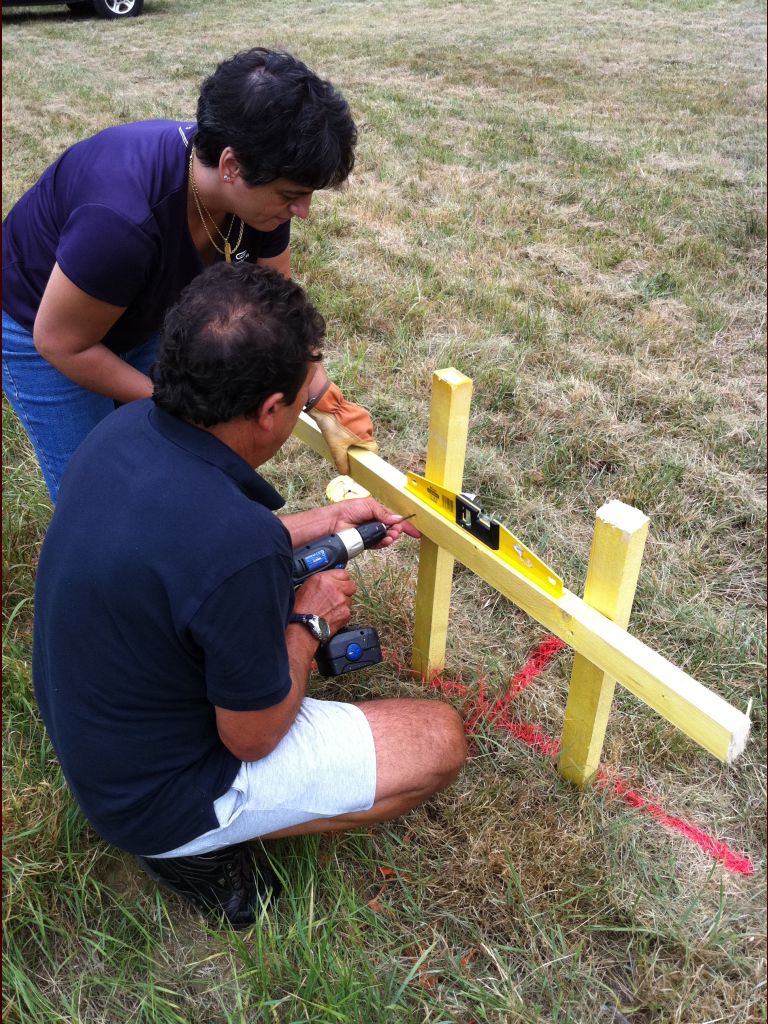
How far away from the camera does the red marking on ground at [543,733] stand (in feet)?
6.93

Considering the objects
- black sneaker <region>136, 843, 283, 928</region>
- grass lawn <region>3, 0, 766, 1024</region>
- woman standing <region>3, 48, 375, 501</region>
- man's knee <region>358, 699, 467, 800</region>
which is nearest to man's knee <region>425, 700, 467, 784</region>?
man's knee <region>358, 699, 467, 800</region>

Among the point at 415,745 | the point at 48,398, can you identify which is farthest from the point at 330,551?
the point at 48,398

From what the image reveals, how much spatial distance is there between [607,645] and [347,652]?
0.66m

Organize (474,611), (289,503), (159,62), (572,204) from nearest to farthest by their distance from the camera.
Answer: (474,611)
(289,503)
(572,204)
(159,62)

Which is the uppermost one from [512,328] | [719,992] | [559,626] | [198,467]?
[198,467]

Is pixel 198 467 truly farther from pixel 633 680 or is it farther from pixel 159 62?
pixel 159 62

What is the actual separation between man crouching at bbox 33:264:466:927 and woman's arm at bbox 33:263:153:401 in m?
0.43

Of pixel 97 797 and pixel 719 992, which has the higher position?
pixel 97 797

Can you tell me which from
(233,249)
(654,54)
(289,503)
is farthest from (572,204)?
(654,54)

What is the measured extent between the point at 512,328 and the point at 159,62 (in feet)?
27.1

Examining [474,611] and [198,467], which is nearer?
[198,467]

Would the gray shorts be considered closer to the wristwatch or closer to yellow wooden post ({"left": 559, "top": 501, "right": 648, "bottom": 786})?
the wristwatch

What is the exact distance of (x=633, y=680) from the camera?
1770mm

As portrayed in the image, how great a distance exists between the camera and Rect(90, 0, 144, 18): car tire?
522 inches
